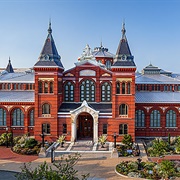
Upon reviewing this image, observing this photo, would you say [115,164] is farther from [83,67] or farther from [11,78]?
[11,78]

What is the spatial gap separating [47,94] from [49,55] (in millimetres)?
5137

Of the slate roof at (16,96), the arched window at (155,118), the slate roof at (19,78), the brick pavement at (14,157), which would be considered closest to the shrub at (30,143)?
the brick pavement at (14,157)

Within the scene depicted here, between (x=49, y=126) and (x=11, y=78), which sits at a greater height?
(x=11, y=78)

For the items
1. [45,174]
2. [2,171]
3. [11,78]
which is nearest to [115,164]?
[2,171]

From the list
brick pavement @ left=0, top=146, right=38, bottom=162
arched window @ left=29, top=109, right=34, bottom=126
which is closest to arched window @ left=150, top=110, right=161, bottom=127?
brick pavement @ left=0, top=146, right=38, bottom=162

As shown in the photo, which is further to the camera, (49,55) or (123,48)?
(123,48)

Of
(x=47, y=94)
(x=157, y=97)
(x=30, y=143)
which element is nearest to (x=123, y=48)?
(x=157, y=97)

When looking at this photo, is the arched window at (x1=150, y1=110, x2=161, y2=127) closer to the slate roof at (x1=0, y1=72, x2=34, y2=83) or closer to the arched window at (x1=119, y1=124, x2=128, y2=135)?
the arched window at (x1=119, y1=124, x2=128, y2=135)

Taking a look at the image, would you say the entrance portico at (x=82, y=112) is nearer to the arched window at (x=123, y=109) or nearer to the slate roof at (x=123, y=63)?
the arched window at (x=123, y=109)

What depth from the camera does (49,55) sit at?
29766 millimetres

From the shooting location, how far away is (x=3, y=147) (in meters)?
27.7

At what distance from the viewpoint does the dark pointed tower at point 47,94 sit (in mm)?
29312

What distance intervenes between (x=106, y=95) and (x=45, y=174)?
2152 cm

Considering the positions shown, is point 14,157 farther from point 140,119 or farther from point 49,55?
point 140,119
